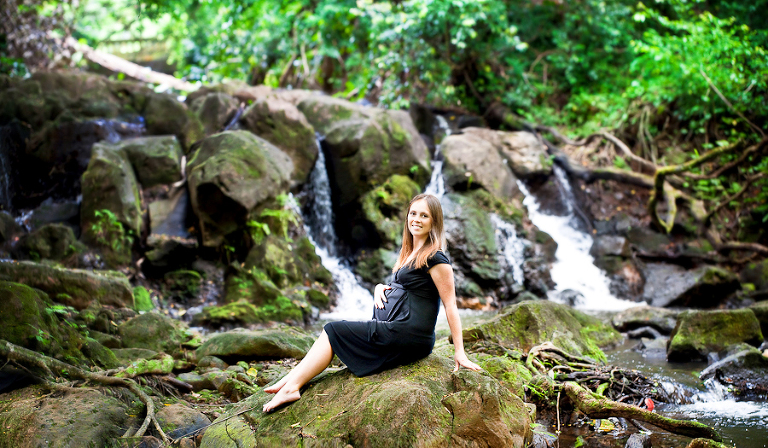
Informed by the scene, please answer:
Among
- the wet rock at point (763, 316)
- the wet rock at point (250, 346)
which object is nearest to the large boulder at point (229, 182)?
the wet rock at point (250, 346)

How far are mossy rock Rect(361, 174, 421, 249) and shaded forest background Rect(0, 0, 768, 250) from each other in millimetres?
3933

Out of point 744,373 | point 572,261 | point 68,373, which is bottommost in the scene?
point 572,261

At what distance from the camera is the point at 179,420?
11.2 ft

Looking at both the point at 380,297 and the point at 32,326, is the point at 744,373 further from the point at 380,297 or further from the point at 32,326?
the point at 32,326

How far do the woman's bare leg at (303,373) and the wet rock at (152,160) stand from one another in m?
7.76

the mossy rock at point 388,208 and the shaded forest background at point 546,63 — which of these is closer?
the mossy rock at point 388,208

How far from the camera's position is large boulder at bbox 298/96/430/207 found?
11555 mm

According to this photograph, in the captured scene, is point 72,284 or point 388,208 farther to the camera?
point 388,208

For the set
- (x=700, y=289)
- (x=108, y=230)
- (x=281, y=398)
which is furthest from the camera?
(x=700, y=289)

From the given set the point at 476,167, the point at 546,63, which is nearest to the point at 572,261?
the point at 476,167

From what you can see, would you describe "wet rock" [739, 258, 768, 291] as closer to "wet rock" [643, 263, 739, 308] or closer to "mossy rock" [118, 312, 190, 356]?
"wet rock" [643, 263, 739, 308]

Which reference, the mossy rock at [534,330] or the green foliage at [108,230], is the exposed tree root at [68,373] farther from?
the green foliage at [108,230]

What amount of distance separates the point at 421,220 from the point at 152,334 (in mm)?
3447

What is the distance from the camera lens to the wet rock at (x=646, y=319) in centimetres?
785
